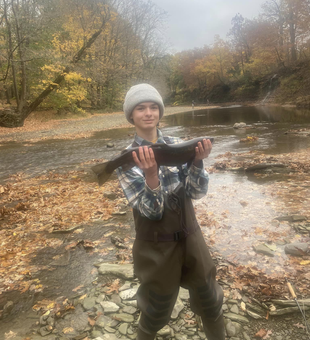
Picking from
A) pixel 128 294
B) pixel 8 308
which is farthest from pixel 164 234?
pixel 8 308

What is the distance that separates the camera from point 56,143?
17219mm

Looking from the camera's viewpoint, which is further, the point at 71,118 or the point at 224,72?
the point at 224,72

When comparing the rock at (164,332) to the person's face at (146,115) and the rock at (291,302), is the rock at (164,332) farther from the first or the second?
the person's face at (146,115)

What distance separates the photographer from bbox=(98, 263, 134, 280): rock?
3609 mm

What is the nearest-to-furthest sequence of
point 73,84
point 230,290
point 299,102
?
point 230,290
point 73,84
point 299,102

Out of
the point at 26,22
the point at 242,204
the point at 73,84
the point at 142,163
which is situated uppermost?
the point at 26,22

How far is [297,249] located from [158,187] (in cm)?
305

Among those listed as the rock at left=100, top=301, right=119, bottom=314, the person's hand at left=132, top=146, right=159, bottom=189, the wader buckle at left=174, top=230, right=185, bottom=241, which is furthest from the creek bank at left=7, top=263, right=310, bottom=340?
the person's hand at left=132, top=146, right=159, bottom=189

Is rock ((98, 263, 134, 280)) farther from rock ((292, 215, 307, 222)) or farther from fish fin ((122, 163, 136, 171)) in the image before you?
rock ((292, 215, 307, 222))

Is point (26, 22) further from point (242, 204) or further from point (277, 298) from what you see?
point (277, 298)

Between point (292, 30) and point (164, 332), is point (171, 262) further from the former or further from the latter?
point (292, 30)

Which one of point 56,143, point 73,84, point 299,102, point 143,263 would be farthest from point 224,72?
point 143,263

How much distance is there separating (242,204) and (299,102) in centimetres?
3510

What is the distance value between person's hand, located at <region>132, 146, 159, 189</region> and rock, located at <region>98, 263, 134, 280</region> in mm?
2244
